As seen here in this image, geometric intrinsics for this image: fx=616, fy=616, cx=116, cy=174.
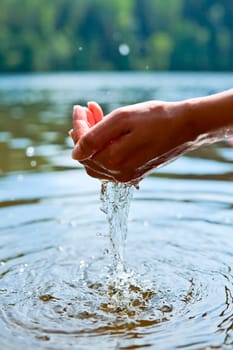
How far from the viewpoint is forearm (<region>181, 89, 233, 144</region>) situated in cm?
206

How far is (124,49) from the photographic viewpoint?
31.8 meters

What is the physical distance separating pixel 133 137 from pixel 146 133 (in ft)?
0.14

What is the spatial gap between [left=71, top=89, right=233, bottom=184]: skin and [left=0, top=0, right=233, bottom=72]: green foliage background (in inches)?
1192

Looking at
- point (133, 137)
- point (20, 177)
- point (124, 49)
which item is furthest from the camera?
point (124, 49)

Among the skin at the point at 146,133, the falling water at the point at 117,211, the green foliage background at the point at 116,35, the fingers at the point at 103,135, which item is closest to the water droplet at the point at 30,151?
the falling water at the point at 117,211

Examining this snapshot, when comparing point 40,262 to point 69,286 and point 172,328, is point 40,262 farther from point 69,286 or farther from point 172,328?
point 172,328

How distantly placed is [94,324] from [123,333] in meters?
0.13

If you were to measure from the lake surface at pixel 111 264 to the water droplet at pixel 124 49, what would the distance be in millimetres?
27309

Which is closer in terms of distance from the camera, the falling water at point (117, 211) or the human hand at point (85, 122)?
the human hand at point (85, 122)

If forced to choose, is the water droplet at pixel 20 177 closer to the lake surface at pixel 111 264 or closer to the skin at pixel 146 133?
the lake surface at pixel 111 264

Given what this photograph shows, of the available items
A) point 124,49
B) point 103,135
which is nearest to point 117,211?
point 103,135

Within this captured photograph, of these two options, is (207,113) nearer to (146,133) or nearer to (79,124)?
(146,133)

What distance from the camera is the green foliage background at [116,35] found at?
32.4 meters

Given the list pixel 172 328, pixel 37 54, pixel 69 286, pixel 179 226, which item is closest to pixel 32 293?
pixel 69 286
